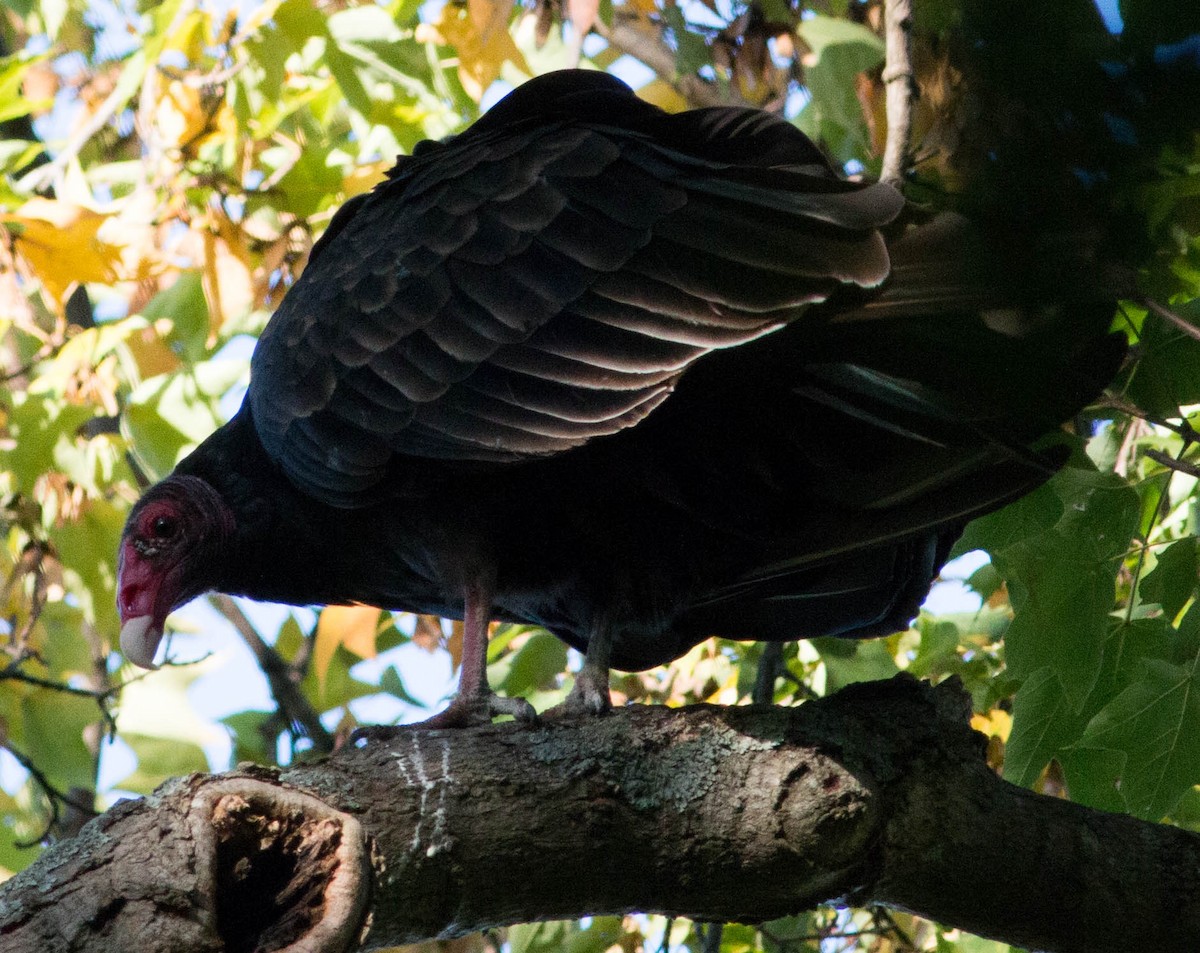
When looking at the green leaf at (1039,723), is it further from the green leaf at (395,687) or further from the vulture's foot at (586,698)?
the green leaf at (395,687)

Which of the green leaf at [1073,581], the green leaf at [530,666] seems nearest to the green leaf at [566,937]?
the green leaf at [530,666]

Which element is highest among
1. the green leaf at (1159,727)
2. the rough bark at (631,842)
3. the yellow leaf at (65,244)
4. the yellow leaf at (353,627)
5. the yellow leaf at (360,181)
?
the yellow leaf at (360,181)

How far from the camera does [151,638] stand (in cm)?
347

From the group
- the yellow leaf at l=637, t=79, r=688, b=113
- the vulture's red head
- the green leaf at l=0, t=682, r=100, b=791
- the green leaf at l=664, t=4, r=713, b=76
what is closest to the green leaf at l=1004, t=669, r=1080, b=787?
the vulture's red head

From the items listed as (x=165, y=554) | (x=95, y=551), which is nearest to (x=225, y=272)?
(x=95, y=551)

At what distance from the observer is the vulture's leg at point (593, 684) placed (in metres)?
2.68

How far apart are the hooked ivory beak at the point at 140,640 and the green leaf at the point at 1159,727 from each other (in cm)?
223

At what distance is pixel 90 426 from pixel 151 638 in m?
2.22

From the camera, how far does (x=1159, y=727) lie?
8.07 feet

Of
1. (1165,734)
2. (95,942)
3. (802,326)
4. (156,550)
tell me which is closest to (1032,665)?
(1165,734)

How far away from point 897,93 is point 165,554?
208cm

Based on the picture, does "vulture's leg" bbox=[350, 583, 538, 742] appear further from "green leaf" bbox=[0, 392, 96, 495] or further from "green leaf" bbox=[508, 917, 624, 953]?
"green leaf" bbox=[0, 392, 96, 495]

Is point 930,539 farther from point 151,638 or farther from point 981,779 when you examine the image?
point 151,638

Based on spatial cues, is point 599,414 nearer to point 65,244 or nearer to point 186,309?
point 65,244
